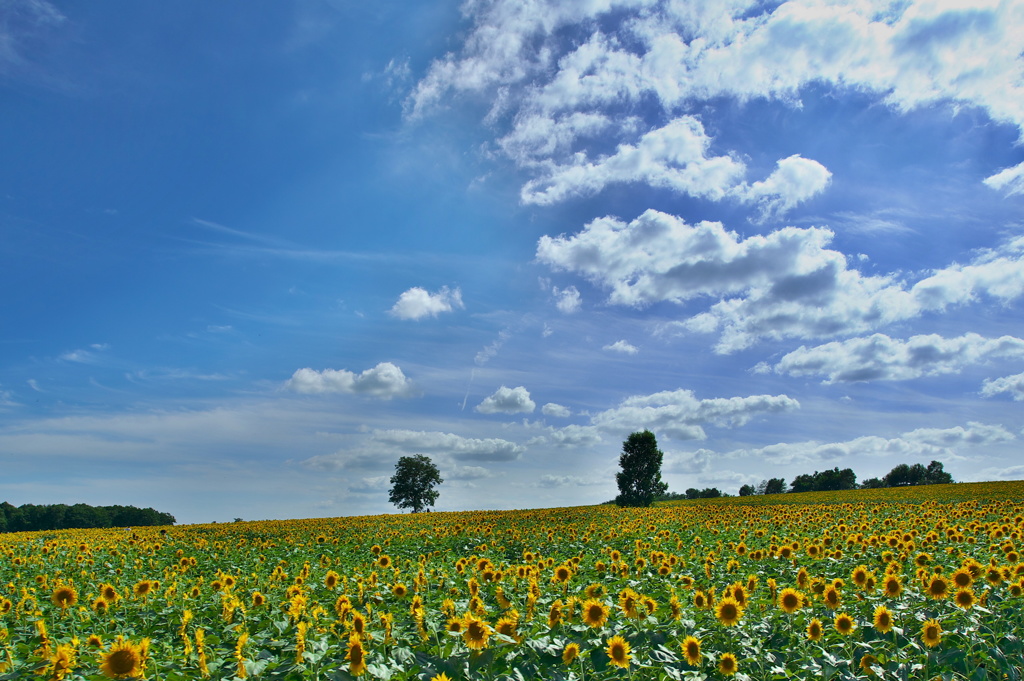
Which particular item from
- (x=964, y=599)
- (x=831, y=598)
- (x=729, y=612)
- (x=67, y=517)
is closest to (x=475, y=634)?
(x=729, y=612)

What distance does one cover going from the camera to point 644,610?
6.42m

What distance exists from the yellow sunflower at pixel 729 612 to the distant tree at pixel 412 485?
73327mm

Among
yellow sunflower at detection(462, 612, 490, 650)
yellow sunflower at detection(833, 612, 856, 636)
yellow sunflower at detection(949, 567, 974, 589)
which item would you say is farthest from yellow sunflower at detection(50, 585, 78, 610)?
yellow sunflower at detection(949, 567, 974, 589)

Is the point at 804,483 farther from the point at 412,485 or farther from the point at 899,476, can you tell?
the point at 412,485

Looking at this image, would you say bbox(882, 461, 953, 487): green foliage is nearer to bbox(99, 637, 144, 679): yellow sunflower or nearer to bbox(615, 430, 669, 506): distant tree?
bbox(615, 430, 669, 506): distant tree

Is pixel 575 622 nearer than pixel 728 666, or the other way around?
pixel 728 666

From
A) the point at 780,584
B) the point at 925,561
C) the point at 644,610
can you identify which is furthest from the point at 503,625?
the point at 925,561

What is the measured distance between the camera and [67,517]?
67.3 metres

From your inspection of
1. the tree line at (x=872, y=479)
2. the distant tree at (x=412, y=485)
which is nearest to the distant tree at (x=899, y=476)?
the tree line at (x=872, y=479)

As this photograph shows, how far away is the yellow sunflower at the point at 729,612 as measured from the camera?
6.02 meters

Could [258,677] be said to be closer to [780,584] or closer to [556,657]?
[556,657]

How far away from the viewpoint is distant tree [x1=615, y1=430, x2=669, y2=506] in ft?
247

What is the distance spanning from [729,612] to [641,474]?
72.3 meters

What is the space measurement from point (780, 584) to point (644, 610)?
4044 millimetres
